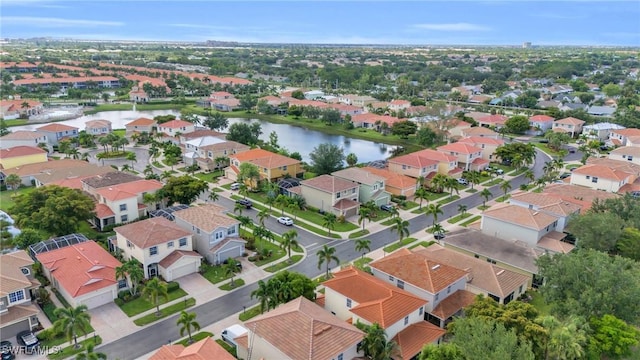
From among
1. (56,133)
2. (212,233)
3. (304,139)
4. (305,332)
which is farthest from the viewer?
(304,139)

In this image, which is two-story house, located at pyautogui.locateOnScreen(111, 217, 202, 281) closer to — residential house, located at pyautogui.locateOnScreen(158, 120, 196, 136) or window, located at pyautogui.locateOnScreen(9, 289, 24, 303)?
window, located at pyautogui.locateOnScreen(9, 289, 24, 303)

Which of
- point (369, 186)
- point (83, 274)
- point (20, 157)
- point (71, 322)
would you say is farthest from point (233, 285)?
point (20, 157)

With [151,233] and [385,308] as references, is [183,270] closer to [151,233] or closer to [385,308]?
[151,233]

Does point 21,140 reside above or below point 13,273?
above

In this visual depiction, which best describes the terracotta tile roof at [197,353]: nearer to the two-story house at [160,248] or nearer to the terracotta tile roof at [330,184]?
the two-story house at [160,248]

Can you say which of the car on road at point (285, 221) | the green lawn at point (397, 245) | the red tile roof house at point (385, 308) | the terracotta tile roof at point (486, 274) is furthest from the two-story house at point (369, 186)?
the red tile roof house at point (385, 308)

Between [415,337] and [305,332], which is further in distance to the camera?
[415,337]

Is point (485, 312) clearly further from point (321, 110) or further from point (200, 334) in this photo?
point (321, 110)

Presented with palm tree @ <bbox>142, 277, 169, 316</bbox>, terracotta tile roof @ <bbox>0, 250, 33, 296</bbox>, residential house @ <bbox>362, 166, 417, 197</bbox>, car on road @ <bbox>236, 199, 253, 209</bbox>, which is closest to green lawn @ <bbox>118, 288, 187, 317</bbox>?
palm tree @ <bbox>142, 277, 169, 316</bbox>

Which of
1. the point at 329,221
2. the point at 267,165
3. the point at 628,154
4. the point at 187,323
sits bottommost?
the point at 187,323
